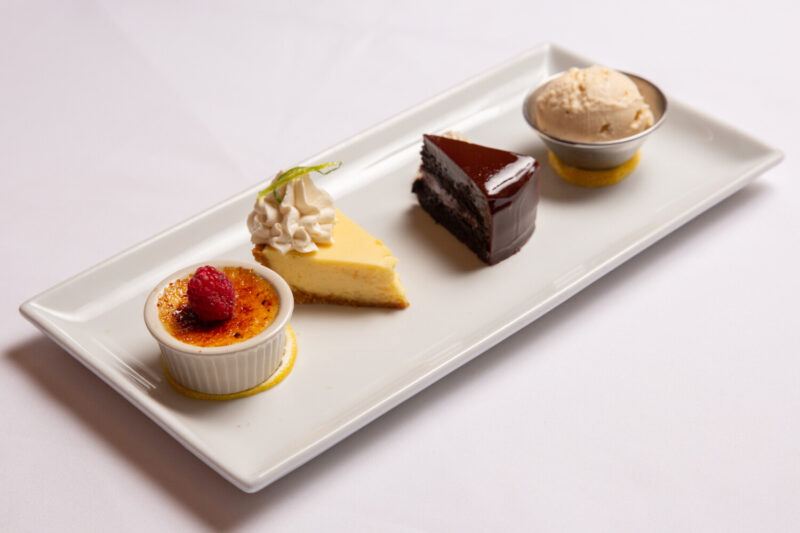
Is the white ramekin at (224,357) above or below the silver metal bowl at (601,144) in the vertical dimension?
above

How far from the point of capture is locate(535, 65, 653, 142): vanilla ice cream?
3902mm

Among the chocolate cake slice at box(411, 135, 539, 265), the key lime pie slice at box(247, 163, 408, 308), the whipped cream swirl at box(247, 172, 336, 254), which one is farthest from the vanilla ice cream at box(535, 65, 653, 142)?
the whipped cream swirl at box(247, 172, 336, 254)

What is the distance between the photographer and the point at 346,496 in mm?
2877

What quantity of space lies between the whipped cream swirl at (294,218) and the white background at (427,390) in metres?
0.74

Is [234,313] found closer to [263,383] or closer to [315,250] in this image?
[263,383]

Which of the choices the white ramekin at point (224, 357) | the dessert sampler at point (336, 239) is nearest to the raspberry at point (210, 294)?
the dessert sampler at point (336, 239)

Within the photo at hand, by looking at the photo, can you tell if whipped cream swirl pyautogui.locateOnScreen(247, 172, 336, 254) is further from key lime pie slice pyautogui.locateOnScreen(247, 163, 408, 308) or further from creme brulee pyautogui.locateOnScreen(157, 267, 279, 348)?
creme brulee pyautogui.locateOnScreen(157, 267, 279, 348)

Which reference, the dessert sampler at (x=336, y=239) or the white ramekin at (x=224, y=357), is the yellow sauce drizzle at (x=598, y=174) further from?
the white ramekin at (x=224, y=357)

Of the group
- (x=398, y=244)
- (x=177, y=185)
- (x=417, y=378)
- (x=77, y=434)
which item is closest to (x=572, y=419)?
(x=417, y=378)

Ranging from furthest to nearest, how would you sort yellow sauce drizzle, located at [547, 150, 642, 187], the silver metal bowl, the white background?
yellow sauce drizzle, located at [547, 150, 642, 187]
the silver metal bowl
the white background

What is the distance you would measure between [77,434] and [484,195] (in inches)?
66.6

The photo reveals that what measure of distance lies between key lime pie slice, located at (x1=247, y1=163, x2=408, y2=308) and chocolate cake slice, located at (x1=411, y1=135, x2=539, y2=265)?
41 cm

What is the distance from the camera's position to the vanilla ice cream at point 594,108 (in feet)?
12.8

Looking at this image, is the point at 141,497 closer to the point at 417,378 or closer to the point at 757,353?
the point at 417,378
